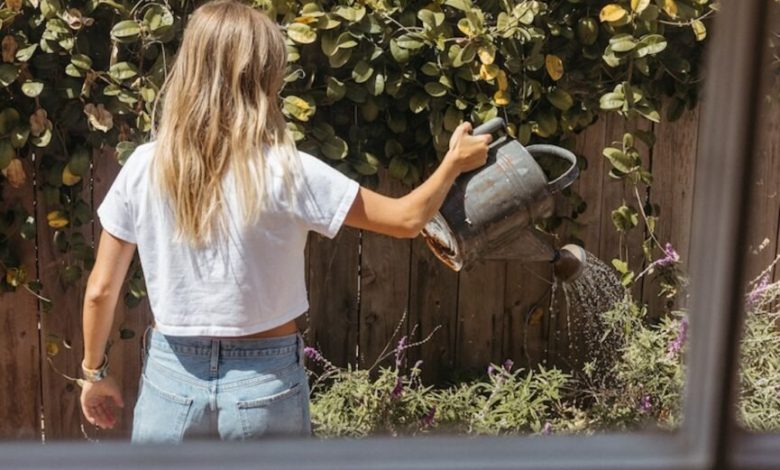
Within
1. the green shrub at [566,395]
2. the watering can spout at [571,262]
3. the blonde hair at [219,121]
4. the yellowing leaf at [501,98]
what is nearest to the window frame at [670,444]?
the blonde hair at [219,121]

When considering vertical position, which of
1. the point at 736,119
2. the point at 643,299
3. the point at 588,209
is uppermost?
the point at 736,119

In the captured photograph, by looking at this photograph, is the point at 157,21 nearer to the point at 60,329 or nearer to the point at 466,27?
the point at 466,27

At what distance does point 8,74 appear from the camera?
258 centimetres

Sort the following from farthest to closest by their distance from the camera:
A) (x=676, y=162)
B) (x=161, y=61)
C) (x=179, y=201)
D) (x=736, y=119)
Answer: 1. (x=676, y=162)
2. (x=161, y=61)
3. (x=179, y=201)
4. (x=736, y=119)

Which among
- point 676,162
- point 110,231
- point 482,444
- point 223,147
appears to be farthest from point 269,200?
point 676,162

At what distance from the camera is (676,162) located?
3.04 metres

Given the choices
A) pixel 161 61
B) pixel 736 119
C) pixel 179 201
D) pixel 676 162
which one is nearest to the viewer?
pixel 736 119

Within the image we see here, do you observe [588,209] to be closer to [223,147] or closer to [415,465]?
[223,147]

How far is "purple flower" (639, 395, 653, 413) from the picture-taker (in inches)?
108

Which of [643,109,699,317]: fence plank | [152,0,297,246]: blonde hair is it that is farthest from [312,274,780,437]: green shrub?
[152,0,297,246]: blonde hair

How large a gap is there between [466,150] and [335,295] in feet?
3.59

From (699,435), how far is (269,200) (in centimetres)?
126

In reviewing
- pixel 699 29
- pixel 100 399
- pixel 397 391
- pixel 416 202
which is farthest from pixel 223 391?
pixel 699 29

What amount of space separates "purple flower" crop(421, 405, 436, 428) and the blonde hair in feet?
3.65
